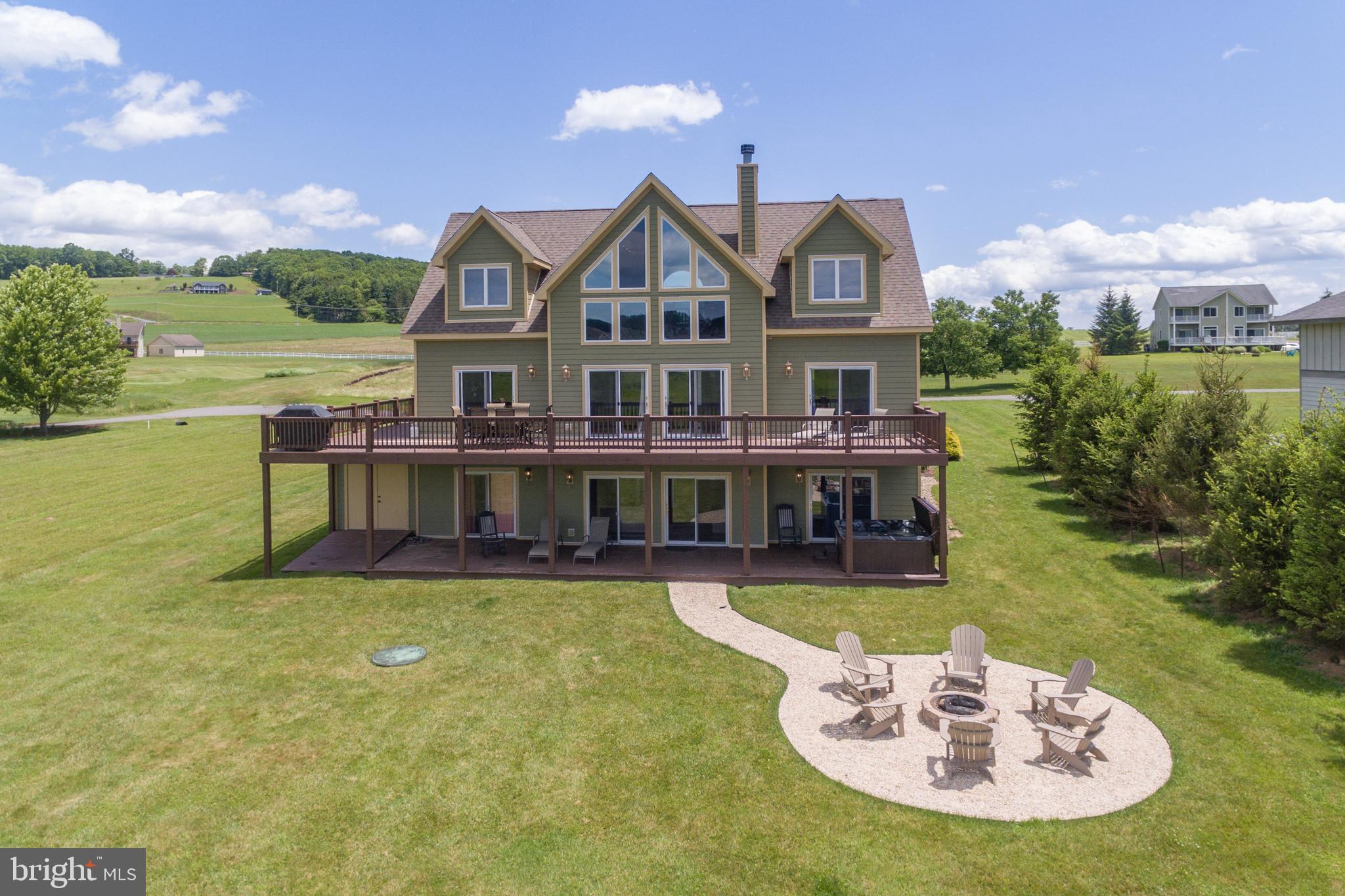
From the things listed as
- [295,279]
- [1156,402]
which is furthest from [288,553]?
[295,279]

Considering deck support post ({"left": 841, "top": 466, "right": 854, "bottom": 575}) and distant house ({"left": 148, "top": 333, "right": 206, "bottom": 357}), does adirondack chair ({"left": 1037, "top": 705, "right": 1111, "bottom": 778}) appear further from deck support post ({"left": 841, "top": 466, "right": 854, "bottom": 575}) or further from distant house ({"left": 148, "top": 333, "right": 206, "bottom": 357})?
distant house ({"left": 148, "top": 333, "right": 206, "bottom": 357})

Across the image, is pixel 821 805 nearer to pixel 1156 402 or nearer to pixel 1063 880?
pixel 1063 880

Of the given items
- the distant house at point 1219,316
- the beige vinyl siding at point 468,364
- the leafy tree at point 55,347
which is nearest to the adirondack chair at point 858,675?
the beige vinyl siding at point 468,364

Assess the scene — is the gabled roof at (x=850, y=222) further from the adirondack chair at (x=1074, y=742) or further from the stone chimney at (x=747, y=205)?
the adirondack chair at (x=1074, y=742)

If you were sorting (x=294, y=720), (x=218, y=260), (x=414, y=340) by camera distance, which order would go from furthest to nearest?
(x=218, y=260) → (x=414, y=340) → (x=294, y=720)

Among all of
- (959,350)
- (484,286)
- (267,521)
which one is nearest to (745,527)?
(484,286)

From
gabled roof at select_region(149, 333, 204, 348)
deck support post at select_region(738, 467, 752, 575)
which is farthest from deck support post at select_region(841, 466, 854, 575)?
gabled roof at select_region(149, 333, 204, 348)
